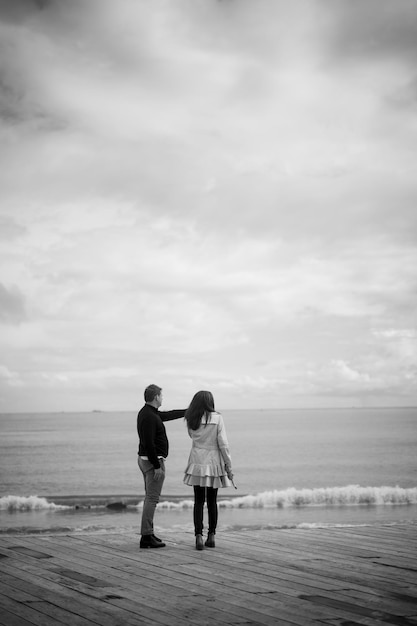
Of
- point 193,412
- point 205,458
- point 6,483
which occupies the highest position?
point 193,412

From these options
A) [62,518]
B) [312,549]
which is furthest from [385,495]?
[312,549]

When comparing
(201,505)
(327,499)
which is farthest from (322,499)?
(201,505)

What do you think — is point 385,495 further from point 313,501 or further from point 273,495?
point 273,495

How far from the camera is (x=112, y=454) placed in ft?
193

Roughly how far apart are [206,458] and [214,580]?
5.65 feet

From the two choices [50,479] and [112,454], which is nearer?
[50,479]

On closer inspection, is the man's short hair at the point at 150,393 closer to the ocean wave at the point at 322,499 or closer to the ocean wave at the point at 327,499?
the ocean wave at the point at 322,499

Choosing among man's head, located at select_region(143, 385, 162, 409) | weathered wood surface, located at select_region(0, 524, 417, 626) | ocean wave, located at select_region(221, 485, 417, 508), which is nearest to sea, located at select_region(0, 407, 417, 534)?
ocean wave, located at select_region(221, 485, 417, 508)

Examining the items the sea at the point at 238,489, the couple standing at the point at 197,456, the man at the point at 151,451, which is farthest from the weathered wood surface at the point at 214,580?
the sea at the point at 238,489

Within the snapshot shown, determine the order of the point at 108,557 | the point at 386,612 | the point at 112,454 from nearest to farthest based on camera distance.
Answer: the point at 386,612, the point at 108,557, the point at 112,454

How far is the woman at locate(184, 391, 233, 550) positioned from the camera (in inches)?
275

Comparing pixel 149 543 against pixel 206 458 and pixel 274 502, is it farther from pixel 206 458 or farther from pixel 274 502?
pixel 274 502

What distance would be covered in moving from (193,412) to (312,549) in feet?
7.17

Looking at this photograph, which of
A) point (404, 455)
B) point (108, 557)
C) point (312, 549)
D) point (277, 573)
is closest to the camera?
point (277, 573)
